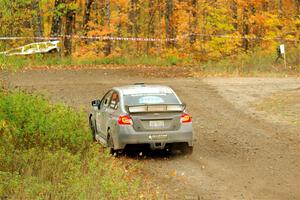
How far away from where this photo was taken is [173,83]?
27.6 metres

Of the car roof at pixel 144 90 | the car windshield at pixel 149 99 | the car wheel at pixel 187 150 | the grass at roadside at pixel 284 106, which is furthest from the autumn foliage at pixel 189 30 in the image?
the car wheel at pixel 187 150

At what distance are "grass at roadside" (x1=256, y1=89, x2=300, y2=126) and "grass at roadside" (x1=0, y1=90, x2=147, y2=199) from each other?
8048 mm

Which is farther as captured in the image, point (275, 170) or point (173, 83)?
point (173, 83)

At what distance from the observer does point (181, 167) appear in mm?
13914

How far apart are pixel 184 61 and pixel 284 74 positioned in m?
6.39

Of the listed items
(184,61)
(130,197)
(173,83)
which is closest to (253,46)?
(184,61)

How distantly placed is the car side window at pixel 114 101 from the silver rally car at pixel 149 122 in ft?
0.15

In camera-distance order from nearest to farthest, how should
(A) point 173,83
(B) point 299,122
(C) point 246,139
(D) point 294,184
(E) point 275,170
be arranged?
(D) point 294,184 → (E) point 275,170 → (C) point 246,139 → (B) point 299,122 → (A) point 173,83

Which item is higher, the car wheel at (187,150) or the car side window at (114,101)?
the car side window at (114,101)

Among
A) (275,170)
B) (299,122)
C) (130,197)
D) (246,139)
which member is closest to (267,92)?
(299,122)

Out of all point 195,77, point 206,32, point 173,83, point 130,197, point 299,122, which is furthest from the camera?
point 206,32

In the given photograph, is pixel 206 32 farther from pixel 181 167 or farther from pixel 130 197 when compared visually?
pixel 130 197

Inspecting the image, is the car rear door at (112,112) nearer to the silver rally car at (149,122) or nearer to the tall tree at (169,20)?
the silver rally car at (149,122)

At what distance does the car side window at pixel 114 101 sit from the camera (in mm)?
15303
